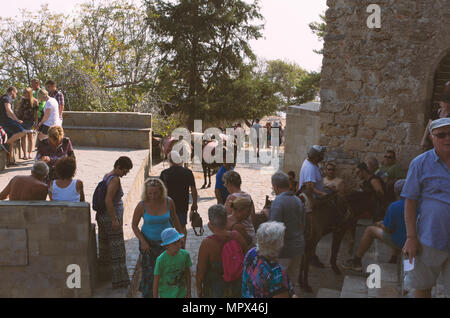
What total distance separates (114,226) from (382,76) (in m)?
5.13

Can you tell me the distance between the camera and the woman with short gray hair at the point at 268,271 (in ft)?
11.0

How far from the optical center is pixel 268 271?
3.38 metres

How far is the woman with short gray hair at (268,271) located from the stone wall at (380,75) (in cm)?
488

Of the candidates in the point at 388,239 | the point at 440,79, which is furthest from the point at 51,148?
the point at 440,79

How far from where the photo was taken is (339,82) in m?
7.96

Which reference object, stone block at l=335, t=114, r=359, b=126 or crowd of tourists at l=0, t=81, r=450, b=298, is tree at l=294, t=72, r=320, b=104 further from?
crowd of tourists at l=0, t=81, r=450, b=298

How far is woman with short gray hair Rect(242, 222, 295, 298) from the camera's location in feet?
11.0

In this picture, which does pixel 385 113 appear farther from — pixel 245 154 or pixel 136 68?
pixel 136 68

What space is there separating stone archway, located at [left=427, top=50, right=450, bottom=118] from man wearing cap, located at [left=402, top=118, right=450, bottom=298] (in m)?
4.54

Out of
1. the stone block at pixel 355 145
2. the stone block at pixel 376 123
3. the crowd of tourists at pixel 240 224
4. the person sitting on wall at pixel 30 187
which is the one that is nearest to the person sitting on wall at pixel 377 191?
the crowd of tourists at pixel 240 224

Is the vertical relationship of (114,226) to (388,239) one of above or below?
above

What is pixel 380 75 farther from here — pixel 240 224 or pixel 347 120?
pixel 240 224

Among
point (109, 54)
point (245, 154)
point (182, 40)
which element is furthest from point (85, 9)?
point (245, 154)
